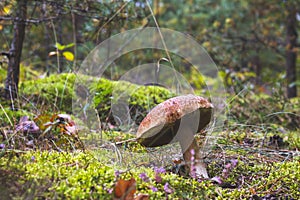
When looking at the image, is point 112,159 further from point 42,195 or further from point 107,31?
point 107,31

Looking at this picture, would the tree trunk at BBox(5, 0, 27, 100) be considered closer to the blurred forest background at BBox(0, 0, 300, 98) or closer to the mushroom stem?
the blurred forest background at BBox(0, 0, 300, 98)

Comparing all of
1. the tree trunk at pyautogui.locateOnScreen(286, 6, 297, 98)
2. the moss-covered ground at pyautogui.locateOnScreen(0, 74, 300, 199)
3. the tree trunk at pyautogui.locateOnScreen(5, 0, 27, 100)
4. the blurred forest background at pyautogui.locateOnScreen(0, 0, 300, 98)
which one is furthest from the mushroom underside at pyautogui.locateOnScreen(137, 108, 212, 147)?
the tree trunk at pyautogui.locateOnScreen(286, 6, 297, 98)

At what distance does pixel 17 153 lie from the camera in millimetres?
1572

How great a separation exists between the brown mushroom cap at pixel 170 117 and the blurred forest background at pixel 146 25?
50.9 inches

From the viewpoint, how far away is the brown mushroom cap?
1.48 m

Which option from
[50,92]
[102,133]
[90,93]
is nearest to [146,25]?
[90,93]

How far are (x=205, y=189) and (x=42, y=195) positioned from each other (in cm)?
70

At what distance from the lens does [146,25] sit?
3.90m

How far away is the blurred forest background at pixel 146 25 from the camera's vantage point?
2.76 metres

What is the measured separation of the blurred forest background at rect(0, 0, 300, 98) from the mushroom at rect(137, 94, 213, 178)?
1.29m

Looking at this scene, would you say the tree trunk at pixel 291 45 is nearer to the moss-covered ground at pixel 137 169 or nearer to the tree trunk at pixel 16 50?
the moss-covered ground at pixel 137 169

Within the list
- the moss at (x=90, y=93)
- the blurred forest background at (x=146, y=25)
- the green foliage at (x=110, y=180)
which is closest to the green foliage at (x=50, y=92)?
the moss at (x=90, y=93)

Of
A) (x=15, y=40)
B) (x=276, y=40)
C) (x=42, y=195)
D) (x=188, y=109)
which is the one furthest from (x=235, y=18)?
(x=42, y=195)

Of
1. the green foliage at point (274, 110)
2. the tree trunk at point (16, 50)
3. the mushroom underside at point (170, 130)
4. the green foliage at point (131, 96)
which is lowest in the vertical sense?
the green foliage at point (274, 110)
